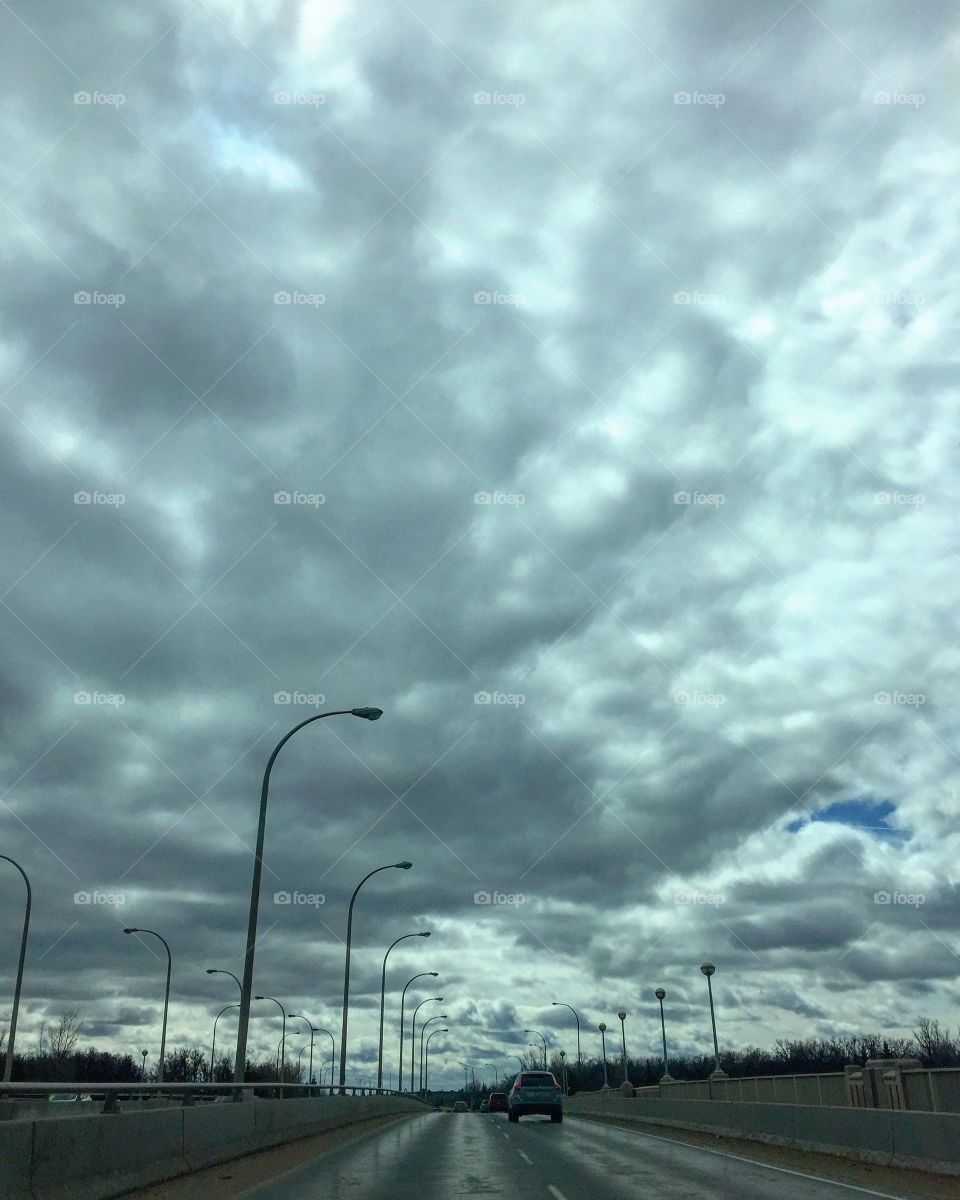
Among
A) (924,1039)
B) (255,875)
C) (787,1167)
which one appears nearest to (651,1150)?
(787,1167)

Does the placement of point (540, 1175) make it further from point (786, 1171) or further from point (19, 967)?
point (19, 967)

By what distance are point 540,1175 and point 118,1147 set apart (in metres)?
6.83

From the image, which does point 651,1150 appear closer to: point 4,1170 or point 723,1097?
point 723,1097

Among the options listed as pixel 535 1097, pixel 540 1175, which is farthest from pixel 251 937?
pixel 535 1097

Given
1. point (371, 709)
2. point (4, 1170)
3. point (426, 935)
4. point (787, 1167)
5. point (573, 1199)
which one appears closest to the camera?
point (4, 1170)

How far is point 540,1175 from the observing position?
15.7 meters

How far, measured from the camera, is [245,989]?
20516mm

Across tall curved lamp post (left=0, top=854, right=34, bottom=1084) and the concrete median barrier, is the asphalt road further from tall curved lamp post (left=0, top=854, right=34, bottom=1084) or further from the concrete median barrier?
tall curved lamp post (left=0, top=854, right=34, bottom=1084)

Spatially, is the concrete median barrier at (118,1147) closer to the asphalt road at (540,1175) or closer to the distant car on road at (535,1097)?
the asphalt road at (540,1175)

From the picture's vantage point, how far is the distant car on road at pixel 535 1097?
36.5 m

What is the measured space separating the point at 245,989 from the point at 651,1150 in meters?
8.82

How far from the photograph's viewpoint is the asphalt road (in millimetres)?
13008

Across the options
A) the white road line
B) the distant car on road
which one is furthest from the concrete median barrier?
the distant car on road

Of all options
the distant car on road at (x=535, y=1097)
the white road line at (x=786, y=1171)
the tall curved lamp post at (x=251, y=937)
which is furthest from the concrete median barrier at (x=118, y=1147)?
the distant car on road at (x=535, y=1097)
